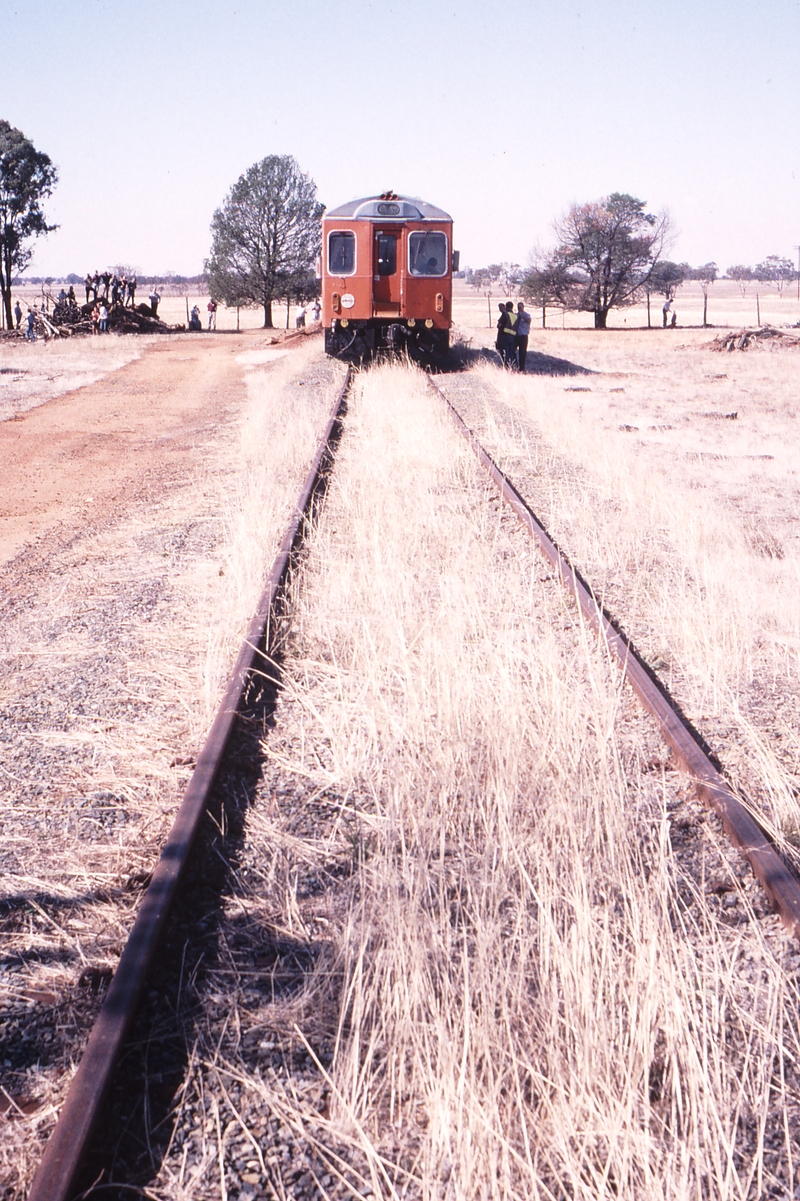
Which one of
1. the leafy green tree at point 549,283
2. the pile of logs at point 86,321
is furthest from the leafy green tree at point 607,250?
the pile of logs at point 86,321

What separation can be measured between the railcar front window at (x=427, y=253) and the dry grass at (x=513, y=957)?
1626cm

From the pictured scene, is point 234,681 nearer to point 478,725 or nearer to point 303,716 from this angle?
point 303,716

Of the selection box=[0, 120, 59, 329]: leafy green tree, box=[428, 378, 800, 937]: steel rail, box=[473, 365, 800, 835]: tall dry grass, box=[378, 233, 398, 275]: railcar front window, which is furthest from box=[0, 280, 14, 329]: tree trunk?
box=[428, 378, 800, 937]: steel rail

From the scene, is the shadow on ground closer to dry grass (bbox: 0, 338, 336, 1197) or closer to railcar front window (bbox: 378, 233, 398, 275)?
railcar front window (bbox: 378, 233, 398, 275)

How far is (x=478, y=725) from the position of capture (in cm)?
383

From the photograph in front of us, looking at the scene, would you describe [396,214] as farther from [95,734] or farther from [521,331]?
[95,734]

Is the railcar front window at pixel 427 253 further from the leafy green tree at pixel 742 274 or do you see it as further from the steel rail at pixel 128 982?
the leafy green tree at pixel 742 274

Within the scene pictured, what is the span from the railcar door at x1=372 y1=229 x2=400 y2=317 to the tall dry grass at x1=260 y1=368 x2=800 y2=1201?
16.3 m

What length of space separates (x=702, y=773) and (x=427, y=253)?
17.7 meters

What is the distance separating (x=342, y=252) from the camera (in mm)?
19484

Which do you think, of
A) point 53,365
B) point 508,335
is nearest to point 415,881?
point 508,335

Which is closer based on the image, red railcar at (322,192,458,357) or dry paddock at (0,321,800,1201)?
dry paddock at (0,321,800,1201)

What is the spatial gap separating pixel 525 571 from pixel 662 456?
6481mm

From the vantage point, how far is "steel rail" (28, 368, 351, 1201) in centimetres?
182
